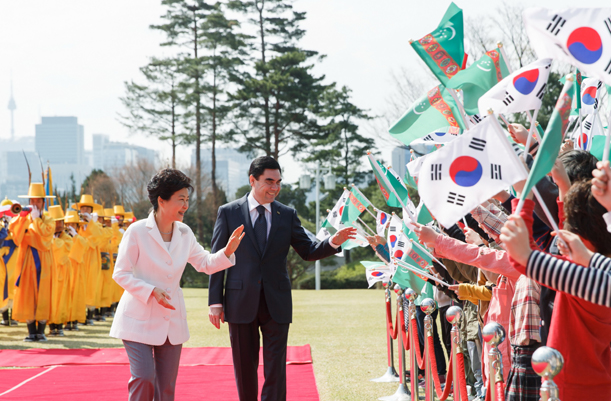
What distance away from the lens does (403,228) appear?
231 inches

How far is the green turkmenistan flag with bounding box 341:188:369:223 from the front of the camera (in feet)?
23.9

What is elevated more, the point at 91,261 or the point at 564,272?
the point at 564,272

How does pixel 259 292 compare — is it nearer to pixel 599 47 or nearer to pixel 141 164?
pixel 599 47

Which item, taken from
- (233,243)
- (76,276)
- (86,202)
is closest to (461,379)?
(233,243)

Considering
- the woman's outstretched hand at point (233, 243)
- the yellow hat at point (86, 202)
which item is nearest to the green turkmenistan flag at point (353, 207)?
the woman's outstretched hand at point (233, 243)

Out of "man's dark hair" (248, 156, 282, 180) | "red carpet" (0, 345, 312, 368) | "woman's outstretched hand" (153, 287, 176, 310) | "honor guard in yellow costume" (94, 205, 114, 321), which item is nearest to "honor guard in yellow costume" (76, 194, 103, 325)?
"honor guard in yellow costume" (94, 205, 114, 321)

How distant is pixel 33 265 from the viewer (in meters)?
10.9

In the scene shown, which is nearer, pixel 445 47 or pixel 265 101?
pixel 445 47

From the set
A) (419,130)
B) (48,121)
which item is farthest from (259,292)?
(48,121)

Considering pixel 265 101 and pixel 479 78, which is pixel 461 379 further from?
pixel 265 101

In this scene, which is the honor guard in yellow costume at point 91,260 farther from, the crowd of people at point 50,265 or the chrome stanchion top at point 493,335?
the chrome stanchion top at point 493,335

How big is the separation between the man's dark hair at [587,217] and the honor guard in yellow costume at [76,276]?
11.1m

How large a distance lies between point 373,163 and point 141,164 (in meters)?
35.1

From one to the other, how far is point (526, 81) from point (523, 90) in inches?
1.7
